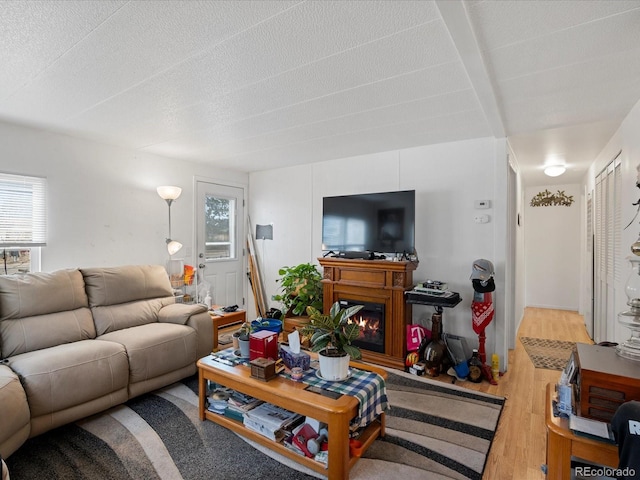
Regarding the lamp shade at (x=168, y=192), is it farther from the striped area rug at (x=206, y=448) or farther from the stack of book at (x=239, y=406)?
the stack of book at (x=239, y=406)

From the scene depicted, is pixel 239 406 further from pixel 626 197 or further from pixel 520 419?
pixel 626 197

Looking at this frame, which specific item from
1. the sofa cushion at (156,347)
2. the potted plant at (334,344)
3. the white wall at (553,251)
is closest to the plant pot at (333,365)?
the potted plant at (334,344)

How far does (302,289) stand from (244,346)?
1.80 meters

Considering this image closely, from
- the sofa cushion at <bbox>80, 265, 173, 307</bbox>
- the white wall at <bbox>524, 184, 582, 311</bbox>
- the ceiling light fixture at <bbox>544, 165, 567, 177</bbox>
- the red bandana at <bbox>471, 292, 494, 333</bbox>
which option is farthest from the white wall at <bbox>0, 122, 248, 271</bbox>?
the white wall at <bbox>524, 184, 582, 311</bbox>

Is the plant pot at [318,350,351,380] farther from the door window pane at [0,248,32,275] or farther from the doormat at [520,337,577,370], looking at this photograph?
the door window pane at [0,248,32,275]

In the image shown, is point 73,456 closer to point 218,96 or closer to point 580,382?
point 218,96

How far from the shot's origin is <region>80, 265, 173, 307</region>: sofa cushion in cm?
303

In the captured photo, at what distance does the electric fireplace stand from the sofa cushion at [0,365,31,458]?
101 inches

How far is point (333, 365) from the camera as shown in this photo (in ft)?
6.47

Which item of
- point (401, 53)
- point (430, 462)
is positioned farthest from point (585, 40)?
point (430, 462)

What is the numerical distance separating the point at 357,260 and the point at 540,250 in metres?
4.70

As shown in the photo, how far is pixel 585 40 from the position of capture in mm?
1687

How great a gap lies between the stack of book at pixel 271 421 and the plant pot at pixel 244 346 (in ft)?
1.21

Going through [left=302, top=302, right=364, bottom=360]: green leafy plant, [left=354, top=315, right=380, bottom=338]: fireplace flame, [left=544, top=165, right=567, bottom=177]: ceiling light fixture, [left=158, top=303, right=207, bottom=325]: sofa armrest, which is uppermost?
[left=544, top=165, right=567, bottom=177]: ceiling light fixture
